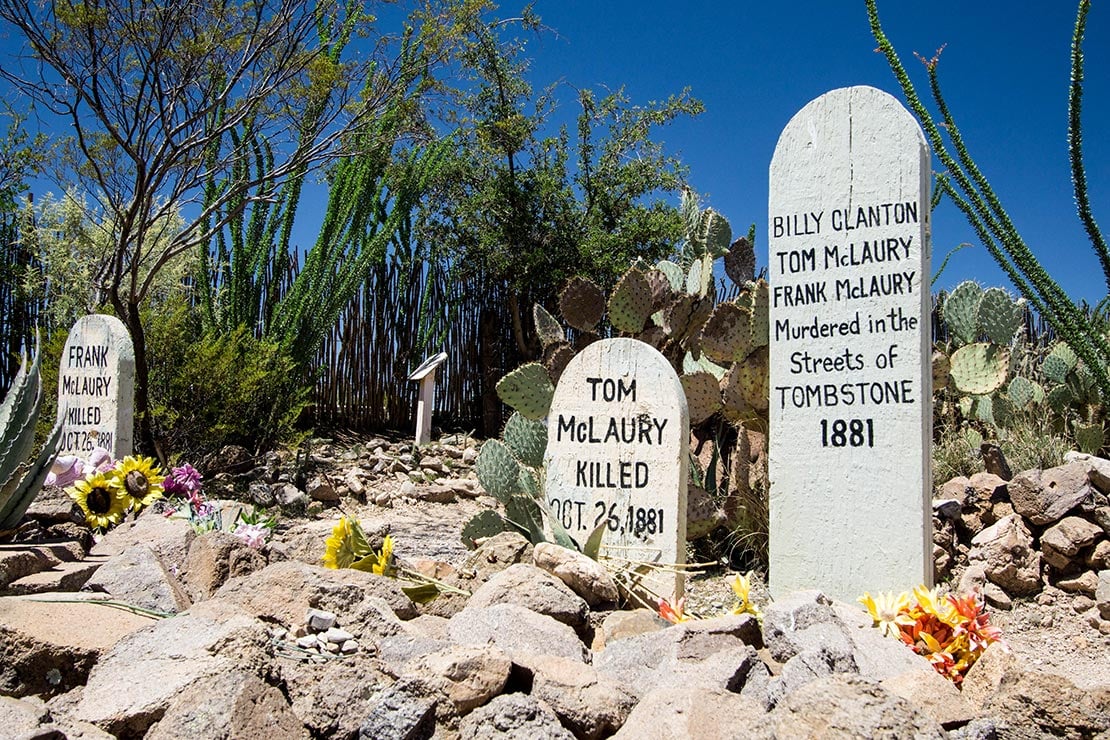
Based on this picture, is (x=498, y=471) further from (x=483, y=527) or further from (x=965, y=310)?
(x=965, y=310)

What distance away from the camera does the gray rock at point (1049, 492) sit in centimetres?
457

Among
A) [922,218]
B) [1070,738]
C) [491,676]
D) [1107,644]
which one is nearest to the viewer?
[1070,738]

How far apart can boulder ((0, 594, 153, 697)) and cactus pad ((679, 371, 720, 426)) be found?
127 inches

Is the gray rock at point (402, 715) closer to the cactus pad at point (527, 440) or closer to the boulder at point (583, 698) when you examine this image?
the boulder at point (583, 698)

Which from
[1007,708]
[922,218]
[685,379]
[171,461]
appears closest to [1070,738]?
[1007,708]

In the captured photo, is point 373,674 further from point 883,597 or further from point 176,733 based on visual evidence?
point 883,597

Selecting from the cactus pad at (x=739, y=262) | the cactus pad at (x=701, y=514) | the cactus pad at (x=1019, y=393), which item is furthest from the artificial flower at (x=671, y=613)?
the cactus pad at (x=1019, y=393)

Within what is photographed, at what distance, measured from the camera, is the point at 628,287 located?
538 cm

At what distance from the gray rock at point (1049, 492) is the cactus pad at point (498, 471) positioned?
102 inches

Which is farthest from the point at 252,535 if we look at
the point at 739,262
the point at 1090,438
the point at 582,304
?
the point at 1090,438

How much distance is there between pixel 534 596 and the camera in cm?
270

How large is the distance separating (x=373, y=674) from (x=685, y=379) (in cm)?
329

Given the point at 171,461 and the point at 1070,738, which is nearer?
the point at 1070,738

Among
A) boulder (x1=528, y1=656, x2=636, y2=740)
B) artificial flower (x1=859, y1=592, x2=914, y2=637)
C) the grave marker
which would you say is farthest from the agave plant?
the grave marker
